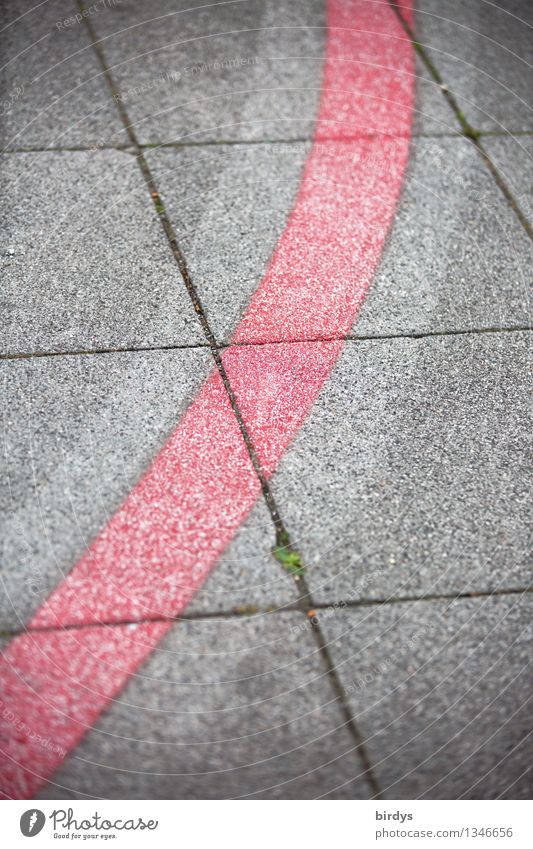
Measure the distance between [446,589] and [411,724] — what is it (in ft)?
1.38

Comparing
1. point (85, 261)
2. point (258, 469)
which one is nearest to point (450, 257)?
point (258, 469)

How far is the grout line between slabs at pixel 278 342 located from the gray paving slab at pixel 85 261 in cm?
2

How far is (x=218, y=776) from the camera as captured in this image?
6.66 ft

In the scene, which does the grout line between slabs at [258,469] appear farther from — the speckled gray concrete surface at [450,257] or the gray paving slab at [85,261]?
the speckled gray concrete surface at [450,257]

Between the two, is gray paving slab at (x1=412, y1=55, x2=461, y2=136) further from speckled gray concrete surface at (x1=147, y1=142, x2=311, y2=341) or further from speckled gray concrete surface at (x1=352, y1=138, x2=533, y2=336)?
speckled gray concrete surface at (x1=147, y1=142, x2=311, y2=341)

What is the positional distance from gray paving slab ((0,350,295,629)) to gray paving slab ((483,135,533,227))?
174 cm

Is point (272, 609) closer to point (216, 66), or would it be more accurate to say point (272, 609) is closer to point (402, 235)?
point (402, 235)

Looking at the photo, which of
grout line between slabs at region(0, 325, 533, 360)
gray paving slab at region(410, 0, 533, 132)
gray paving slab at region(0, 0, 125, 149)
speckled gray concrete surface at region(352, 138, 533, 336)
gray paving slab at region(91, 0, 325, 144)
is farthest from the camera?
gray paving slab at region(410, 0, 533, 132)

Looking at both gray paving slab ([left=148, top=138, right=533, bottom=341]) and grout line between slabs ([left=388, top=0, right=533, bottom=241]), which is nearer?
gray paving slab ([left=148, top=138, right=533, bottom=341])

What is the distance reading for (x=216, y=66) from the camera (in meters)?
4.21

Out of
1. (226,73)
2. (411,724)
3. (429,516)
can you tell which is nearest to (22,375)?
(429,516)

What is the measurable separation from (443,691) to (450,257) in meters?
1.90

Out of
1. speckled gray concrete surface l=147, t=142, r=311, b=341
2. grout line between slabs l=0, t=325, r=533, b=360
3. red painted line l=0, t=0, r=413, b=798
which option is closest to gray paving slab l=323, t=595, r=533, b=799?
red painted line l=0, t=0, r=413, b=798
